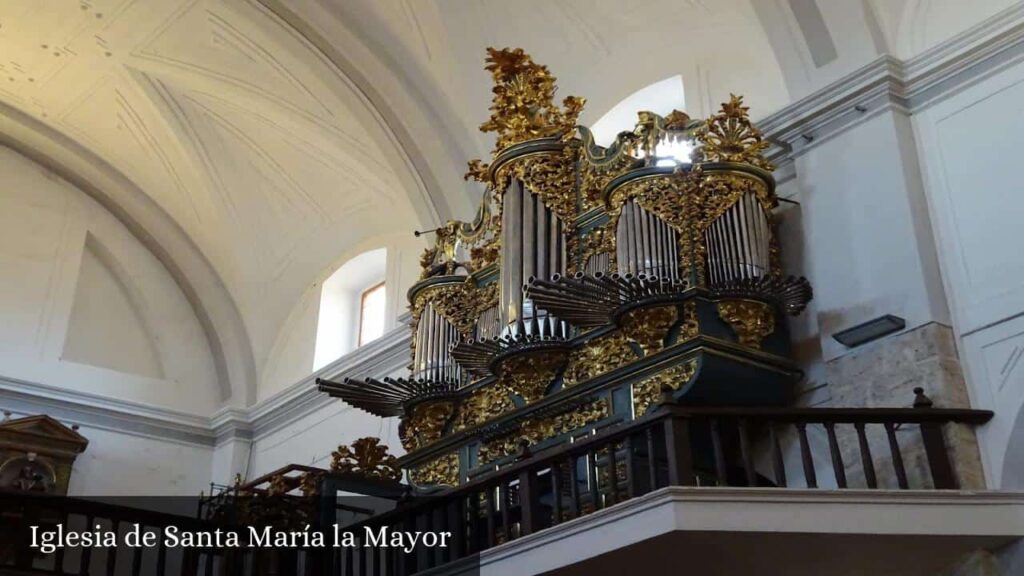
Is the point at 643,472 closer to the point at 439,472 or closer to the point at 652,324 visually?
the point at 652,324

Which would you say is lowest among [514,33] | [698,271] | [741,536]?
[741,536]

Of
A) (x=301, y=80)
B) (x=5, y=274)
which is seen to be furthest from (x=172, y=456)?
(x=301, y=80)

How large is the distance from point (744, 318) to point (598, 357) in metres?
1.18

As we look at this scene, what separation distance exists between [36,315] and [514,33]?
766cm

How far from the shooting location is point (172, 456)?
16547 millimetres

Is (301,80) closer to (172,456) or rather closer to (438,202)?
(438,202)

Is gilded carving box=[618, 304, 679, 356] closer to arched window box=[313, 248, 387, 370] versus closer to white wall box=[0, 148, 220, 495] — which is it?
arched window box=[313, 248, 387, 370]

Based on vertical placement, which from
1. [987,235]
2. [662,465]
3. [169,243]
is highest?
[169,243]

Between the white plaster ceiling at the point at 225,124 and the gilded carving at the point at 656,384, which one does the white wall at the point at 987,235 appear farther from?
the white plaster ceiling at the point at 225,124

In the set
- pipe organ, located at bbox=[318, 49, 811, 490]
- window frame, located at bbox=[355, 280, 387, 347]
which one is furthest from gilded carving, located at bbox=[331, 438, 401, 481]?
window frame, located at bbox=[355, 280, 387, 347]

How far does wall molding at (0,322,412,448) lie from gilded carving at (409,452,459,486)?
3440 millimetres

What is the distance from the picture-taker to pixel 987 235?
8859 millimetres

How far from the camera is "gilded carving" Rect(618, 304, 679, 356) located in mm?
8953

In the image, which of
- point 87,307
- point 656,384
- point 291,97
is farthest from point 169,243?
point 656,384
